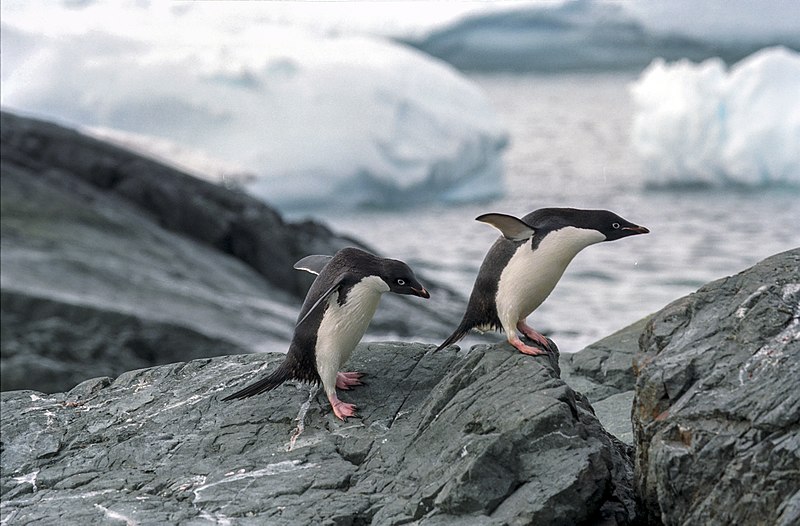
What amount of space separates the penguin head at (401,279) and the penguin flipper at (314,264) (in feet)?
1.62

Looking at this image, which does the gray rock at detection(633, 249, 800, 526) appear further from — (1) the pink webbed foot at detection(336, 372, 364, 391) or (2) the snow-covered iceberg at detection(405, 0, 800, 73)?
(2) the snow-covered iceberg at detection(405, 0, 800, 73)

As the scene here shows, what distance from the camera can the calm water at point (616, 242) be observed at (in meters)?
21.1

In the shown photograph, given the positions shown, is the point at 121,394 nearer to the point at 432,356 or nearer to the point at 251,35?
the point at 432,356

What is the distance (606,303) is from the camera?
21.2 m

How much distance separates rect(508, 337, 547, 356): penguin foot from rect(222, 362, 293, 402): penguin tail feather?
0.96 metres

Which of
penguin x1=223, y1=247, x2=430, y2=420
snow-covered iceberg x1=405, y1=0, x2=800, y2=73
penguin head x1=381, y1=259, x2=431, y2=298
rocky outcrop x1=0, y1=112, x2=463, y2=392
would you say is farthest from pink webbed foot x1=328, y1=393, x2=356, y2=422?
snow-covered iceberg x1=405, y1=0, x2=800, y2=73

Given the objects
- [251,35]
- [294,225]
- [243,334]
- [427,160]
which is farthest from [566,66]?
[243,334]

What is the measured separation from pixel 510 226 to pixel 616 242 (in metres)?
24.9

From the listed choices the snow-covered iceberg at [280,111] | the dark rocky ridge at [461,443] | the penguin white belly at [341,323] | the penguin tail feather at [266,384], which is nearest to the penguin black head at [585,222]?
the dark rocky ridge at [461,443]

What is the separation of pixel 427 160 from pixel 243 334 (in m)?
13.3

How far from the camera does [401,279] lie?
4.24 metres

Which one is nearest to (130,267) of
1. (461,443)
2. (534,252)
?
(534,252)

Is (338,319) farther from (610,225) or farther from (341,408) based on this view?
(610,225)

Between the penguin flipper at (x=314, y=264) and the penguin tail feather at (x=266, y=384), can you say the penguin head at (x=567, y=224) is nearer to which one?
the penguin flipper at (x=314, y=264)
